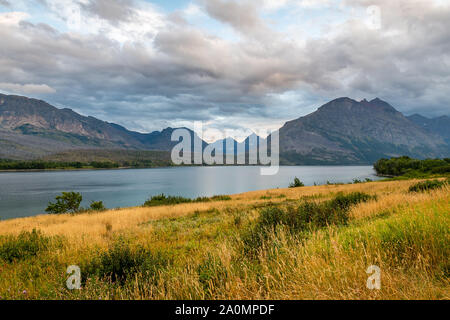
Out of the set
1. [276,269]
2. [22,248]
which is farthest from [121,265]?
[22,248]

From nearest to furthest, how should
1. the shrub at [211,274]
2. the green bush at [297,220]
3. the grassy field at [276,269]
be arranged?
the grassy field at [276,269] < the shrub at [211,274] < the green bush at [297,220]

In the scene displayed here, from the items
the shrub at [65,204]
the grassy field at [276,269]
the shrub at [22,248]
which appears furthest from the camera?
the shrub at [65,204]

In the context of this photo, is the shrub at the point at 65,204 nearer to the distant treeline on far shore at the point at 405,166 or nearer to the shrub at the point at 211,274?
the shrub at the point at 211,274

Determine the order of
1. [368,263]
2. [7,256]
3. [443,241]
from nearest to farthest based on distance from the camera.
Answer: [368,263]
[443,241]
[7,256]

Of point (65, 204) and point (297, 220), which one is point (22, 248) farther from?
point (65, 204)

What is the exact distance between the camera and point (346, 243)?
5094mm

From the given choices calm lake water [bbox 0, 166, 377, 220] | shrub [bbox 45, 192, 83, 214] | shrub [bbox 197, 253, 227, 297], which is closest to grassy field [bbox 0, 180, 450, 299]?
shrub [bbox 197, 253, 227, 297]

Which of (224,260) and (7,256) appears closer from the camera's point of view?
(224,260)

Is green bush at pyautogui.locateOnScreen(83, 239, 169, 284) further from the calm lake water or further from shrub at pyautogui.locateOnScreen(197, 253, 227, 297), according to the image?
the calm lake water

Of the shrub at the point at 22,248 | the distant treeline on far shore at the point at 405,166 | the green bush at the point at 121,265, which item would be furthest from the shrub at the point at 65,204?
the distant treeline on far shore at the point at 405,166
